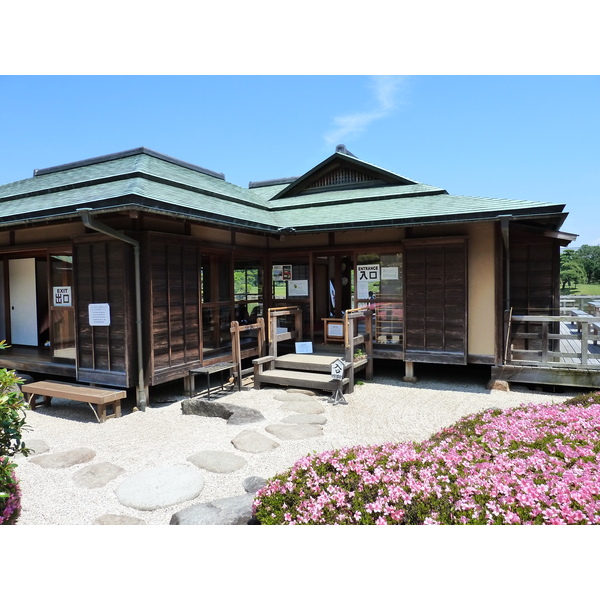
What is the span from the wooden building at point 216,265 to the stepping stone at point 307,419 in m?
2.19

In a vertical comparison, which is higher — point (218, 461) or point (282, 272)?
point (282, 272)

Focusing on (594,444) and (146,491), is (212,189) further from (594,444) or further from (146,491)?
(594,444)

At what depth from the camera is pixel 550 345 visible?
8.90 metres

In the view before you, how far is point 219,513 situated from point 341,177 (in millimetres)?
9558

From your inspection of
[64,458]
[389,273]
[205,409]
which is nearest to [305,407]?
[205,409]

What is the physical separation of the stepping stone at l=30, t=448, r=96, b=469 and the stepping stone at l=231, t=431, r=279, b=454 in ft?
5.46

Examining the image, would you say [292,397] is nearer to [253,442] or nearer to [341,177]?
[253,442]

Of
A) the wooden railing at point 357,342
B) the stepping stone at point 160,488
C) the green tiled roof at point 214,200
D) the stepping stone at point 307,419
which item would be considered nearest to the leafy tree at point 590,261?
the green tiled roof at point 214,200

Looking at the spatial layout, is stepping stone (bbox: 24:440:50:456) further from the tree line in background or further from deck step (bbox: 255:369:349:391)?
the tree line in background

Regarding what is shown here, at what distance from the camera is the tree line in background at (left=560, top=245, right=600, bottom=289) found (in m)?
44.4

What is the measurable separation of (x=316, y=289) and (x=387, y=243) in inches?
126

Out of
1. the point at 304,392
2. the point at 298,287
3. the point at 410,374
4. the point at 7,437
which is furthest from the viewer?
the point at 298,287

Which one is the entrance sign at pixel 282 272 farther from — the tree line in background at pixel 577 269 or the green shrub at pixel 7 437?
the tree line in background at pixel 577 269

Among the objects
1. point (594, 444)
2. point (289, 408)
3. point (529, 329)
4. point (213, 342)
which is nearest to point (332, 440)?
point (289, 408)
